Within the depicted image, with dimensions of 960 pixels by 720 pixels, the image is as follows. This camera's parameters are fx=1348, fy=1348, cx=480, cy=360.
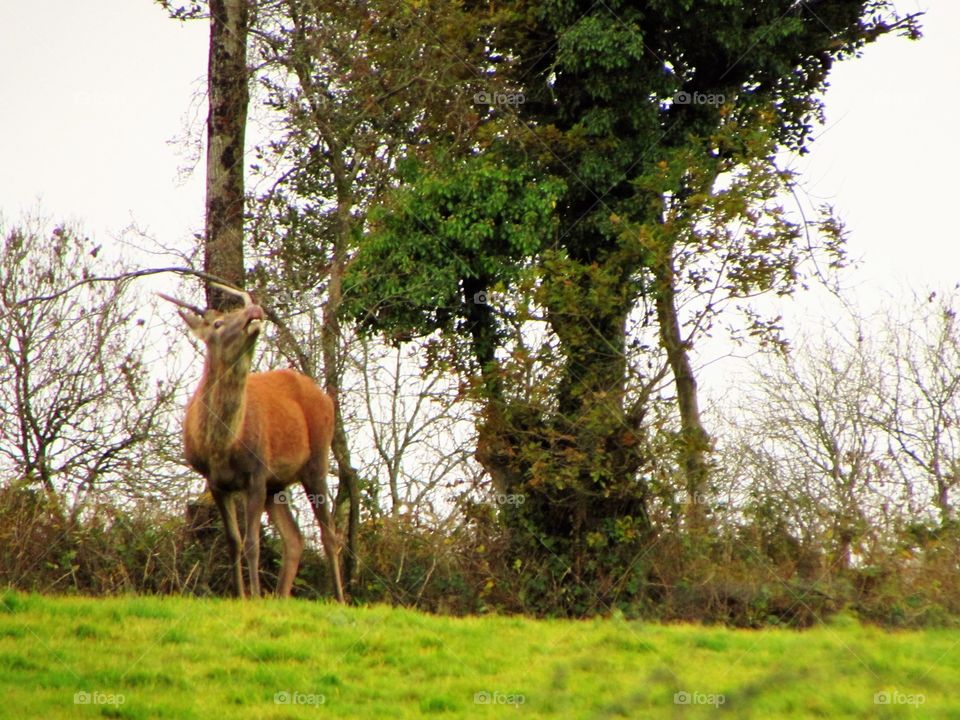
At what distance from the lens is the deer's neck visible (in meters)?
12.4

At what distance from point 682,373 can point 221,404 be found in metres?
8.60

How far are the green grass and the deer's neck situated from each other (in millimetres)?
1654

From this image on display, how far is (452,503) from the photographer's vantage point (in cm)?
1830

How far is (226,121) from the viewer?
17.6m

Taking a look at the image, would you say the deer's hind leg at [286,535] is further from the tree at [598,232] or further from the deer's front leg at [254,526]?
the tree at [598,232]

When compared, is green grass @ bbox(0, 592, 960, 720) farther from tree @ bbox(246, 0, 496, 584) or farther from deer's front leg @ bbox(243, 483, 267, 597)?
tree @ bbox(246, 0, 496, 584)

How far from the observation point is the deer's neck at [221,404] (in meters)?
12.4

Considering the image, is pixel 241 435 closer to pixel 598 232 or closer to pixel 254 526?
pixel 254 526

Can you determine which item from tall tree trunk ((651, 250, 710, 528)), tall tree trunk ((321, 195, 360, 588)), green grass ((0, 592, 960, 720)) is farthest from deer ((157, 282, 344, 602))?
tall tree trunk ((651, 250, 710, 528))

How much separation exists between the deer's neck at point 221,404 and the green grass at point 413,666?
65.1 inches

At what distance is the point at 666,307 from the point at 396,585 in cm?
551

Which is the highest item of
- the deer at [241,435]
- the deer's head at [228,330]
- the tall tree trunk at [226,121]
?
the tall tree trunk at [226,121]

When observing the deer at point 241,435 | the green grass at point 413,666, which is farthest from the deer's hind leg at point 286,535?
the green grass at point 413,666

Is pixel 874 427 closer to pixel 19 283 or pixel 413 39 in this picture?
pixel 413 39
